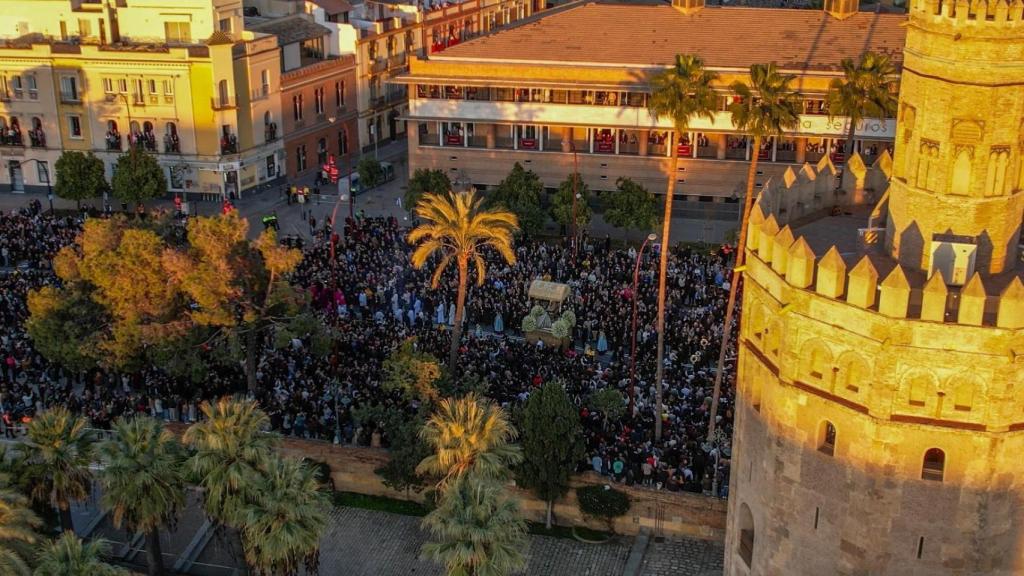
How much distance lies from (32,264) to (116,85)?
1787 centimetres

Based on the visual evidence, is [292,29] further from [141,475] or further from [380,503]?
[141,475]

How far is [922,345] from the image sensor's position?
2748 centimetres

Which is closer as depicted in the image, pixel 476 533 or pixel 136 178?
pixel 476 533

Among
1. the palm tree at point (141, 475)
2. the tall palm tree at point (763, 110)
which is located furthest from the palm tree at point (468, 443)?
the tall palm tree at point (763, 110)

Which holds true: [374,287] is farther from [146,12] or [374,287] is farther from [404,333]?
[146,12]

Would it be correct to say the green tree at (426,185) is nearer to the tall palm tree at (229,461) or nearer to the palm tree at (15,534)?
the tall palm tree at (229,461)

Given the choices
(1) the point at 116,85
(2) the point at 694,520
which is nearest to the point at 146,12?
(1) the point at 116,85

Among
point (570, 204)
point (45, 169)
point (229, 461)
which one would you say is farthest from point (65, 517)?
point (45, 169)

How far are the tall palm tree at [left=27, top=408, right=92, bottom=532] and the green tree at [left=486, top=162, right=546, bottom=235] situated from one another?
3420 centimetres

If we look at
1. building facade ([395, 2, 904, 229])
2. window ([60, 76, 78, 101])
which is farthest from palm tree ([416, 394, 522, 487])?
window ([60, 76, 78, 101])

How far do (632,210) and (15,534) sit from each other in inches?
1677

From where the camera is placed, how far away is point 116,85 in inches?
3022

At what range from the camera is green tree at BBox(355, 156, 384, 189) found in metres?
79.2

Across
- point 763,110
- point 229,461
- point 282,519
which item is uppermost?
point 763,110
